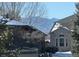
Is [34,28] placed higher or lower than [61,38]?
higher

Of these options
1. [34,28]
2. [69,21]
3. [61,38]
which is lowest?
[61,38]

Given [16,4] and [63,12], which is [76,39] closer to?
[63,12]

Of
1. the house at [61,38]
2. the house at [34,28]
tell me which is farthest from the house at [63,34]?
the house at [34,28]

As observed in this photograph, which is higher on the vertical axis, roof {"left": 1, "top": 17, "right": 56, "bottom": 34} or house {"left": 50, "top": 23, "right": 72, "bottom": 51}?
roof {"left": 1, "top": 17, "right": 56, "bottom": 34}

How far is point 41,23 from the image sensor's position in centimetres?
350

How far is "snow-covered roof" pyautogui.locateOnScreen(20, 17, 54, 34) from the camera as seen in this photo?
138 inches

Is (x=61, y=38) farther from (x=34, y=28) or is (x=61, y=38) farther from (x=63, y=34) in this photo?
(x=34, y=28)

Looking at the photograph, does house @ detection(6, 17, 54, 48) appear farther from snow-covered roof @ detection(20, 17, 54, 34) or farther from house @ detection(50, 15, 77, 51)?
house @ detection(50, 15, 77, 51)

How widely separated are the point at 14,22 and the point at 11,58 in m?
0.66

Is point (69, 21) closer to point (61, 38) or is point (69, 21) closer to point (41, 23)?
point (61, 38)

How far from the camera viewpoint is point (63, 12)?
3477mm

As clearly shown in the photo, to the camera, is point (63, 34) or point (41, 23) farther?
point (41, 23)

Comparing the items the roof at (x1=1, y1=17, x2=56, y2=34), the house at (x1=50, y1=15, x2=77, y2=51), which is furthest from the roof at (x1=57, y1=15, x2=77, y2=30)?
the roof at (x1=1, y1=17, x2=56, y2=34)

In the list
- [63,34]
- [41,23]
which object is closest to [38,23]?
[41,23]
